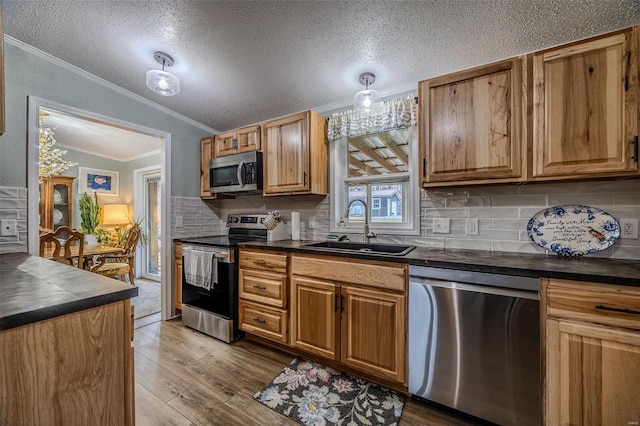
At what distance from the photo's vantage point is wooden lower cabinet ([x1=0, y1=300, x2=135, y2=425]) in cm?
68

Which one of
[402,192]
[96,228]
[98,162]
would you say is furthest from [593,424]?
[98,162]

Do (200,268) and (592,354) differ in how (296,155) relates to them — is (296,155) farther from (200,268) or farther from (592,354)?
(592,354)

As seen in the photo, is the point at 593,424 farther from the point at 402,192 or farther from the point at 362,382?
the point at 402,192

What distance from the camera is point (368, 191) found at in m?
2.54

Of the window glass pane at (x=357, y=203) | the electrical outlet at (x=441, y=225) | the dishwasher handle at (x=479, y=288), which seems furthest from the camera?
the window glass pane at (x=357, y=203)

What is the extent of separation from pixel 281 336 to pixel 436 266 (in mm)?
1364

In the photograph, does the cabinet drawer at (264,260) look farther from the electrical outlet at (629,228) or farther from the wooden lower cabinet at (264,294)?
the electrical outlet at (629,228)

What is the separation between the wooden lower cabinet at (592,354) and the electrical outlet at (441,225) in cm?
85

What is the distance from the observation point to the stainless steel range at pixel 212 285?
2359mm

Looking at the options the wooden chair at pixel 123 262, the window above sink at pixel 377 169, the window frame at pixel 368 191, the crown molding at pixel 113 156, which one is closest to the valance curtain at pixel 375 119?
the window above sink at pixel 377 169

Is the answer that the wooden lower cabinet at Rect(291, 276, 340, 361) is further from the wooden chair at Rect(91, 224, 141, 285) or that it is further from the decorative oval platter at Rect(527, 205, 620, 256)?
the wooden chair at Rect(91, 224, 141, 285)

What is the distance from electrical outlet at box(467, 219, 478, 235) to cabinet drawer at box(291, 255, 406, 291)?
75cm

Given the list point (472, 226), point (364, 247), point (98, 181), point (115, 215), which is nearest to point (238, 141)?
point (364, 247)

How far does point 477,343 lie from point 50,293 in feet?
6.13
